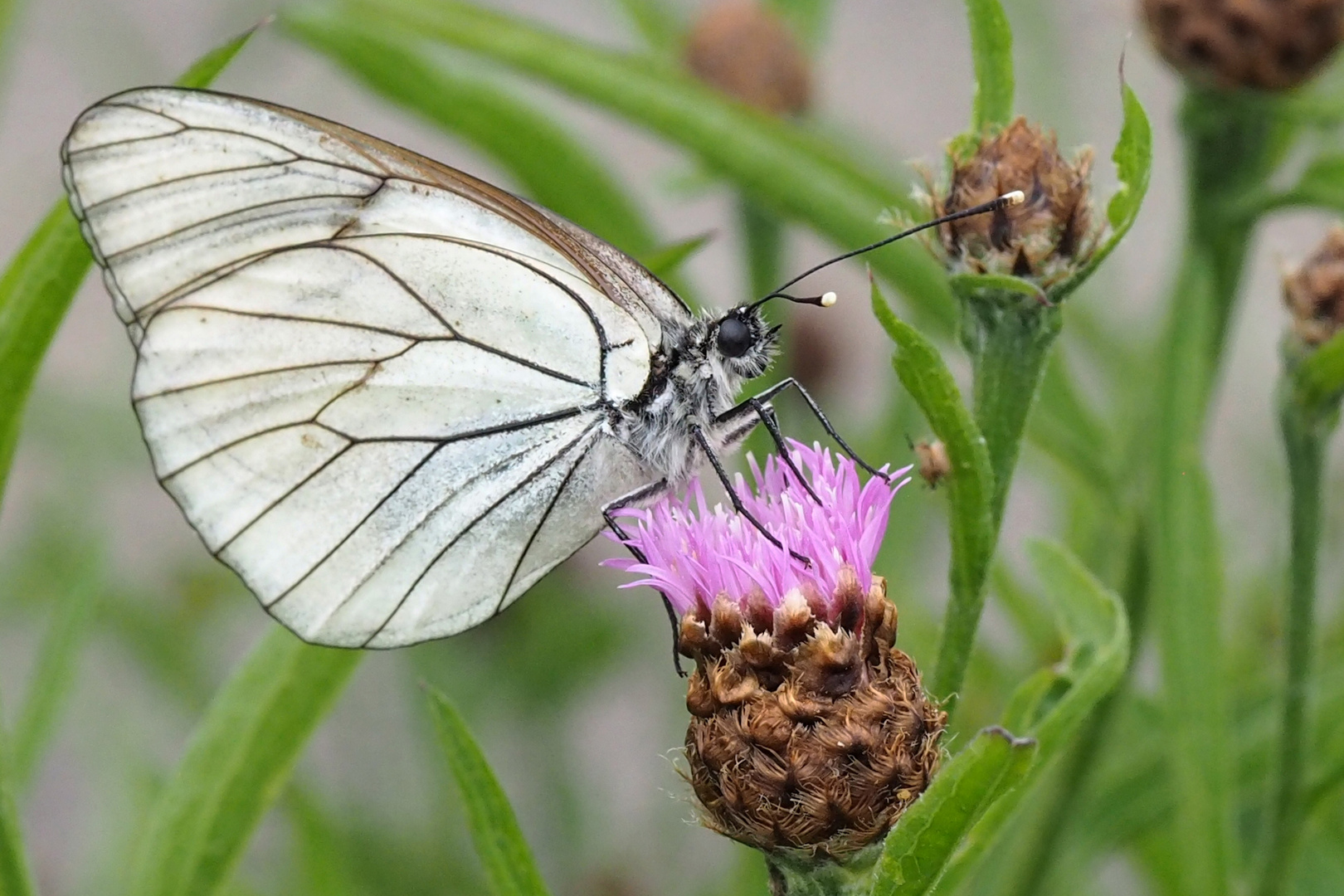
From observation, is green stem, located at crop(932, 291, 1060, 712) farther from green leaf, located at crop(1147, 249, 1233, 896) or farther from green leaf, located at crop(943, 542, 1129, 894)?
green leaf, located at crop(1147, 249, 1233, 896)

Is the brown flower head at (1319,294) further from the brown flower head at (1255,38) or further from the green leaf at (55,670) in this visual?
the green leaf at (55,670)

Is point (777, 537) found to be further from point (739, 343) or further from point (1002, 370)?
point (739, 343)

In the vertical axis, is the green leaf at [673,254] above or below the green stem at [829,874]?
above

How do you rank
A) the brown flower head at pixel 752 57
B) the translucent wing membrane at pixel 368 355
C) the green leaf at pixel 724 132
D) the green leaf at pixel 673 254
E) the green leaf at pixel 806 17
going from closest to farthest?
the green leaf at pixel 673 254 < the translucent wing membrane at pixel 368 355 < the green leaf at pixel 724 132 < the brown flower head at pixel 752 57 < the green leaf at pixel 806 17

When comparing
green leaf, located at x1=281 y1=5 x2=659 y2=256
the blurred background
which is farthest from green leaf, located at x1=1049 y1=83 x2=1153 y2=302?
green leaf, located at x1=281 y1=5 x2=659 y2=256

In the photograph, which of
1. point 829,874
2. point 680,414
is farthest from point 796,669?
point 680,414

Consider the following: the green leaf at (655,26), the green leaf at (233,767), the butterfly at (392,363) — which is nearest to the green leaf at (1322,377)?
the butterfly at (392,363)

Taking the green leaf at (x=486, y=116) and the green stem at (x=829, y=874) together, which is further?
the green leaf at (x=486, y=116)

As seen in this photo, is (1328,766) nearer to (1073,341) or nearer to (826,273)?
(1073,341)
